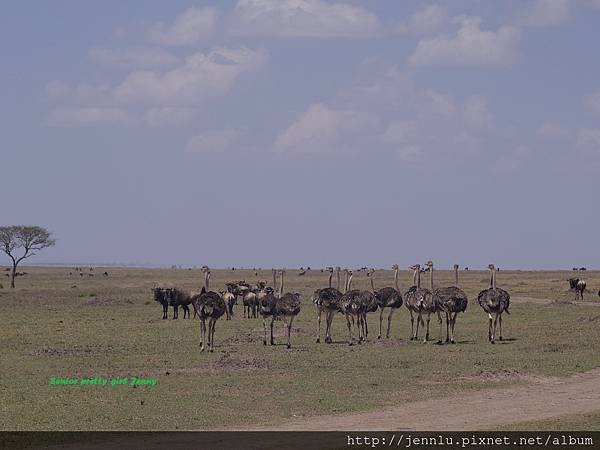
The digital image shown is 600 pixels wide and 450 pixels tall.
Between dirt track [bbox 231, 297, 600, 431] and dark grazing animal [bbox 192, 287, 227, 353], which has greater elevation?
dark grazing animal [bbox 192, 287, 227, 353]

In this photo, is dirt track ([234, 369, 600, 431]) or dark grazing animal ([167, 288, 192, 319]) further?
dark grazing animal ([167, 288, 192, 319])

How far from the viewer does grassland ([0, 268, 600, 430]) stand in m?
18.5

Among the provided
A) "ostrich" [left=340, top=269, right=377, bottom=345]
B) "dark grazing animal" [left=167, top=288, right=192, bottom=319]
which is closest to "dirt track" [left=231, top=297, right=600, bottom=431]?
"ostrich" [left=340, top=269, right=377, bottom=345]

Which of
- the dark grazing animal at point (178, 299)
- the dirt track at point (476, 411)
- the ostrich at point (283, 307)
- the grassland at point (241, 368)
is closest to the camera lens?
the dirt track at point (476, 411)

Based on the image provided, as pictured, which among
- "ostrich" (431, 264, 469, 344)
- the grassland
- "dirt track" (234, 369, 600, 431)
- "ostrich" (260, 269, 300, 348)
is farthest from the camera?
"ostrich" (431, 264, 469, 344)

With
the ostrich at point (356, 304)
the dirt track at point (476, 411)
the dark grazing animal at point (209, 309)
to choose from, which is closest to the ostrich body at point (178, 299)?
the ostrich at point (356, 304)

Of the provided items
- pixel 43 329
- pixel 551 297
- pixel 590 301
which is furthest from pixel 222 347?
pixel 551 297

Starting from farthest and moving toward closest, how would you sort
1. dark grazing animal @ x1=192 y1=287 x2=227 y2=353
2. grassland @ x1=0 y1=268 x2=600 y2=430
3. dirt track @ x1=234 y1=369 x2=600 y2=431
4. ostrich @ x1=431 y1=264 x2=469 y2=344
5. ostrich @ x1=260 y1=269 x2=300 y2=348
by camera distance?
ostrich @ x1=431 y1=264 x2=469 y2=344 → ostrich @ x1=260 y1=269 x2=300 y2=348 → dark grazing animal @ x1=192 y1=287 x2=227 y2=353 → grassland @ x1=0 y1=268 x2=600 y2=430 → dirt track @ x1=234 y1=369 x2=600 y2=431

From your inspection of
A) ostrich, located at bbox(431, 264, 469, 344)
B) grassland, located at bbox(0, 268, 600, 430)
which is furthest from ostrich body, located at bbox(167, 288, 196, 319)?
ostrich, located at bbox(431, 264, 469, 344)

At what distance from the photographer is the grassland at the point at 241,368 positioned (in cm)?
1848

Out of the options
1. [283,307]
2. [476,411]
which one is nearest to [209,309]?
[283,307]

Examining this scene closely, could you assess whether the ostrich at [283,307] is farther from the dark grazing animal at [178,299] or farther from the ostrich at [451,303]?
the dark grazing animal at [178,299]

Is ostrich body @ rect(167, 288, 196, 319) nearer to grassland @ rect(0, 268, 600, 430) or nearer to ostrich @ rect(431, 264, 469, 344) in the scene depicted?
grassland @ rect(0, 268, 600, 430)

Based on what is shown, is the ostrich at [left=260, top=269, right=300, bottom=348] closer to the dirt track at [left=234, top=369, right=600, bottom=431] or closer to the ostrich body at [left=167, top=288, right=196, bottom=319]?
the dirt track at [left=234, top=369, right=600, bottom=431]
